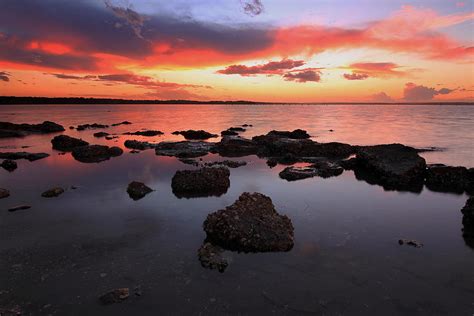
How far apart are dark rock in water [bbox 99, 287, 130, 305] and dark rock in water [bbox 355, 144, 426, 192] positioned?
52.6 ft

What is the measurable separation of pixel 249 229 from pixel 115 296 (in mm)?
4707

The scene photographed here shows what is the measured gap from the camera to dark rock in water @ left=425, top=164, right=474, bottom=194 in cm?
2016

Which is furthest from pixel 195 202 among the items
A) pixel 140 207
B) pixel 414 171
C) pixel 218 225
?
pixel 414 171

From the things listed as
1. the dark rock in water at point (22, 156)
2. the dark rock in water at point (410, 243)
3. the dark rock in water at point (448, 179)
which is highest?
the dark rock in water at point (448, 179)

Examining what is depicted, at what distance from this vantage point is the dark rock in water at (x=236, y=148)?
3323 cm

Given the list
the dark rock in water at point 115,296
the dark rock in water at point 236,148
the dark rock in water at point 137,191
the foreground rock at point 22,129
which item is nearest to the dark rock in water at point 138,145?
the dark rock in water at point 236,148

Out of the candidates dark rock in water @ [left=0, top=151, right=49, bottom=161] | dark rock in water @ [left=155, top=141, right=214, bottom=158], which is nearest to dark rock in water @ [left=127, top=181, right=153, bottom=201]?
dark rock in water @ [left=155, top=141, right=214, bottom=158]

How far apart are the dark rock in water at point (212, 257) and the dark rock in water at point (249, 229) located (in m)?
0.49

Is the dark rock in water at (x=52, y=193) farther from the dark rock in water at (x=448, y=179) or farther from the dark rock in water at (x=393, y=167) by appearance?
the dark rock in water at (x=448, y=179)

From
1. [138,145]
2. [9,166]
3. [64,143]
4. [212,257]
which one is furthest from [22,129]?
[212,257]

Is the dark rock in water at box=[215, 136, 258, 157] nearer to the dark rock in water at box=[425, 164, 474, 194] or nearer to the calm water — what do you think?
the calm water

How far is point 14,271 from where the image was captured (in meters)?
10.1

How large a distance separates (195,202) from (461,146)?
37031 millimetres

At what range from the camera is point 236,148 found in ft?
114
